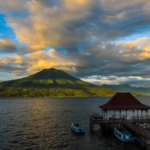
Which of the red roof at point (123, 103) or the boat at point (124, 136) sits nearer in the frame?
the boat at point (124, 136)

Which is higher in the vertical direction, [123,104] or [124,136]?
[123,104]

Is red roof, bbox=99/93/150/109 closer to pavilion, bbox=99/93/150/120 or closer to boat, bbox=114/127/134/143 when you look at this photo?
pavilion, bbox=99/93/150/120

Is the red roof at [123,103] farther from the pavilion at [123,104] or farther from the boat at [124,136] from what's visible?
the boat at [124,136]

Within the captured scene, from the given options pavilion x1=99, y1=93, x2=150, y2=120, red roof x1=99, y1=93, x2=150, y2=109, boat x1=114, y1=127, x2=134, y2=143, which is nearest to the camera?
boat x1=114, y1=127, x2=134, y2=143

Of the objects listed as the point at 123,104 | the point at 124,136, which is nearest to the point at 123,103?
the point at 123,104

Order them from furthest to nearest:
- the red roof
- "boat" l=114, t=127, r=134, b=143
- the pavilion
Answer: the red roof < the pavilion < "boat" l=114, t=127, r=134, b=143

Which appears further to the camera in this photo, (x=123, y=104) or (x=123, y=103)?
(x=123, y=103)

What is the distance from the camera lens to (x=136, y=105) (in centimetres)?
4969

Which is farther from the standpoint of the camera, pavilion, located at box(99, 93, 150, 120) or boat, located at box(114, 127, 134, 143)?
pavilion, located at box(99, 93, 150, 120)

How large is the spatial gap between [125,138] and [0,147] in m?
30.9

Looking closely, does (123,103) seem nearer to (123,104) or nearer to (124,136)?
(123,104)

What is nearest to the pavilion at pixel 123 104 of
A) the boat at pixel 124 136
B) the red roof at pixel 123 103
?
the red roof at pixel 123 103

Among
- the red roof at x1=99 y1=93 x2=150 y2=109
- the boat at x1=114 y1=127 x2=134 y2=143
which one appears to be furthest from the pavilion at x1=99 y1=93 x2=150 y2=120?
the boat at x1=114 y1=127 x2=134 y2=143

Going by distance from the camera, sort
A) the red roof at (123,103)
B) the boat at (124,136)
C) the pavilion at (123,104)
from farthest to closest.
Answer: the red roof at (123,103)
the pavilion at (123,104)
the boat at (124,136)
